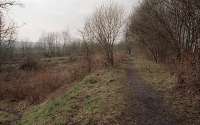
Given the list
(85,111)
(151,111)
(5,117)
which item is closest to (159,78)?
(151,111)

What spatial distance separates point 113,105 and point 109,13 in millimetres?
23164

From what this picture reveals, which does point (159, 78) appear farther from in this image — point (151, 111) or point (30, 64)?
point (30, 64)

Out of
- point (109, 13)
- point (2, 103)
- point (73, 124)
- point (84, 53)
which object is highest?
point (109, 13)

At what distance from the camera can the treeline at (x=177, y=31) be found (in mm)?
11367

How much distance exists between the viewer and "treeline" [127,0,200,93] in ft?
37.3

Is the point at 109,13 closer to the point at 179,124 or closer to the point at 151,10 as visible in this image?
the point at 151,10

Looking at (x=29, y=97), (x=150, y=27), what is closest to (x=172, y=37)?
(x=150, y=27)

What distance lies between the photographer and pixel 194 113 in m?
8.27

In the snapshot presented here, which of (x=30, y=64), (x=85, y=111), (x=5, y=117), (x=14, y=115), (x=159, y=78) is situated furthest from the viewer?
(x=30, y=64)

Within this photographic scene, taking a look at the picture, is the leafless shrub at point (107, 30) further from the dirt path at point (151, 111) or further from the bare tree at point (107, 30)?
the dirt path at point (151, 111)

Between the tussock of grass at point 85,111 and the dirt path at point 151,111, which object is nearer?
the dirt path at point 151,111

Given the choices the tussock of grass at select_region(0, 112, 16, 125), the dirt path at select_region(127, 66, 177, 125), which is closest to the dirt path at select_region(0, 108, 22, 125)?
the tussock of grass at select_region(0, 112, 16, 125)

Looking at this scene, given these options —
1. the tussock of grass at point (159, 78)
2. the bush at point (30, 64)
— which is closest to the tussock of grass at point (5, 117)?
the tussock of grass at point (159, 78)

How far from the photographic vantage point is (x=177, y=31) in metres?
21.2
